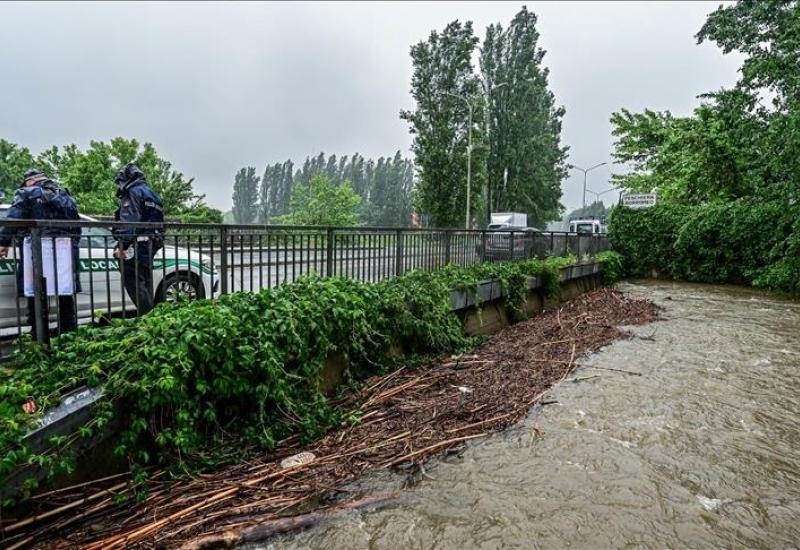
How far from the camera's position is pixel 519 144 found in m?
34.2

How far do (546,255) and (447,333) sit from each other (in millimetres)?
6093

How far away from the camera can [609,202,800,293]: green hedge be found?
46.2 feet

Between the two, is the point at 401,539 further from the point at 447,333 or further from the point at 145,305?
the point at 447,333

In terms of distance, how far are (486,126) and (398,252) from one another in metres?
30.5

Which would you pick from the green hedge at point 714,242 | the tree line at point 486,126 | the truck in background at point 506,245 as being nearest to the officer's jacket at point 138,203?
the truck in background at point 506,245

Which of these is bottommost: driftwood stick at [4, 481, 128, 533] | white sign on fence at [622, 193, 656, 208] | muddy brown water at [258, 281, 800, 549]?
muddy brown water at [258, 281, 800, 549]

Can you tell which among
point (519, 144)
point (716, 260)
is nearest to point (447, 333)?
point (716, 260)

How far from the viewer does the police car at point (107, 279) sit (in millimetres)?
4023

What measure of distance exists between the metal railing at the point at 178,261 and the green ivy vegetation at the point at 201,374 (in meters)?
0.45

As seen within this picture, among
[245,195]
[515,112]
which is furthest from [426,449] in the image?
[245,195]

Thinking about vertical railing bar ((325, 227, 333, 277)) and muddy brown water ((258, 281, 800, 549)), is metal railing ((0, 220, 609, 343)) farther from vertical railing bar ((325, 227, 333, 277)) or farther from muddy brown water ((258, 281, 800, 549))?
muddy brown water ((258, 281, 800, 549))

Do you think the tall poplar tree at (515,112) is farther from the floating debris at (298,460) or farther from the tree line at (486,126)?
the floating debris at (298,460)

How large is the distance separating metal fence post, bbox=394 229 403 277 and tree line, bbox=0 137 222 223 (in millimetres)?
14989

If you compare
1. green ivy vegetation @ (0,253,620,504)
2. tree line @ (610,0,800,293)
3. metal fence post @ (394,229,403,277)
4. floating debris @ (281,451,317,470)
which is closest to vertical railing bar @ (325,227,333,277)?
green ivy vegetation @ (0,253,620,504)
